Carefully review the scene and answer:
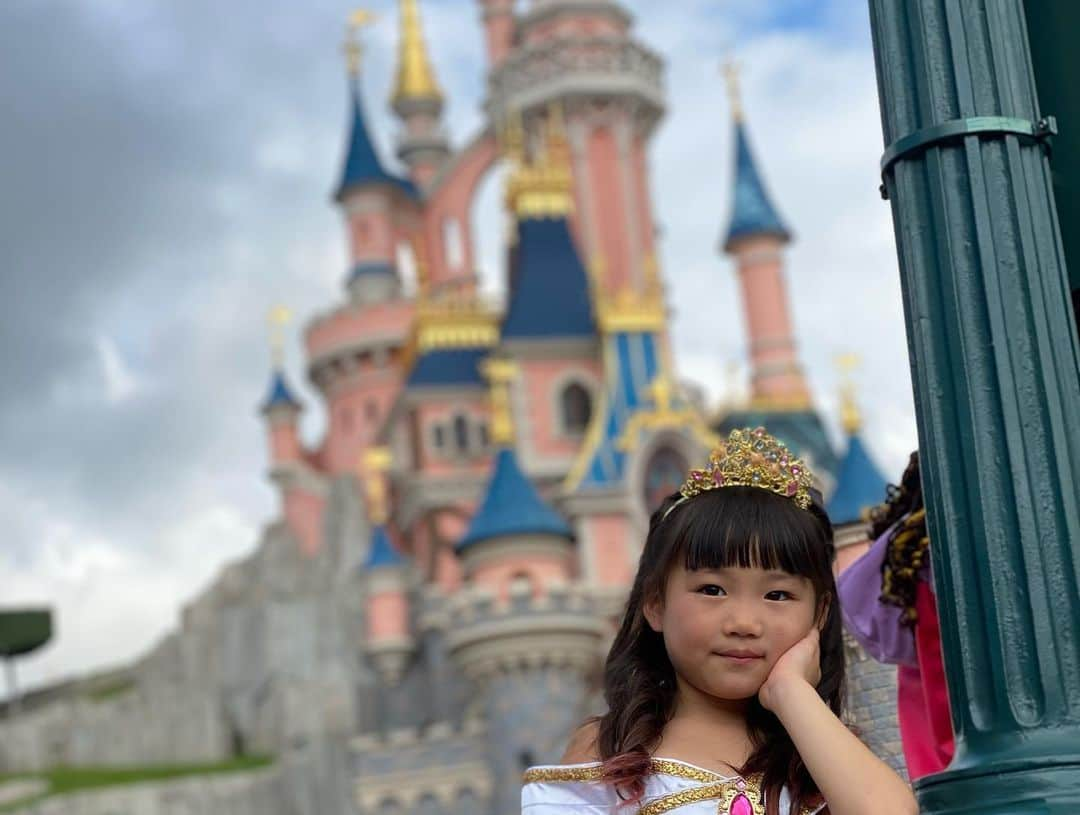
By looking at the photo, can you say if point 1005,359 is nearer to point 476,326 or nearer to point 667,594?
point 667,594

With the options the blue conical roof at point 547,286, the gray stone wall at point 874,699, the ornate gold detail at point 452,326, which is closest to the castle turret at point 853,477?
the blue conical roof at point 547,286

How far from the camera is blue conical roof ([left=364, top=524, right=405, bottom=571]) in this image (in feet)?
104

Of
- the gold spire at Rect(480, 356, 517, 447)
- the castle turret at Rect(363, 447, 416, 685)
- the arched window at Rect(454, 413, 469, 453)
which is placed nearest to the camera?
the gold spire at Rect(480, 356, 517, 447)

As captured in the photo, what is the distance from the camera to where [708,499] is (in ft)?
9.43

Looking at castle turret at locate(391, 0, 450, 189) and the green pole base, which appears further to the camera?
castle turret at locate(391, 0, 450, 189)

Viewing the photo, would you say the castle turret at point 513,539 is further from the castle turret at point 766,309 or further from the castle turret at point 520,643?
the castle turret at point 766,309

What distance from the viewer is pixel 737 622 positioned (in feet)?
9.19

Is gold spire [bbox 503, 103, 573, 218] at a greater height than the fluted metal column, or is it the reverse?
gold spire [bbox 503, 103, 573, 218]

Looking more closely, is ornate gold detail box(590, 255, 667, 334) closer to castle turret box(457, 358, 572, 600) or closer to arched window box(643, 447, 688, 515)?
arched window box(643, 447, 688, 515)

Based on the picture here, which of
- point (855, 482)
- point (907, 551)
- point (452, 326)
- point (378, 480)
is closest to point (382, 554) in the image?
point (378, 480)

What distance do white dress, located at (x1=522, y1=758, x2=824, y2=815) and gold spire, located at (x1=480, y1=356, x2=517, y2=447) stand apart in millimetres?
26120

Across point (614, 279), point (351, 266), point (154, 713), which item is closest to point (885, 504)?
point (614, 279)

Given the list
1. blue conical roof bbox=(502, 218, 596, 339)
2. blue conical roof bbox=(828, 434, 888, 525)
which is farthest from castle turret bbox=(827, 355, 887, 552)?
blue conical roof bbox=(502, 218, 596, 339)

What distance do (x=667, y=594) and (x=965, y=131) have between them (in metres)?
0.71
